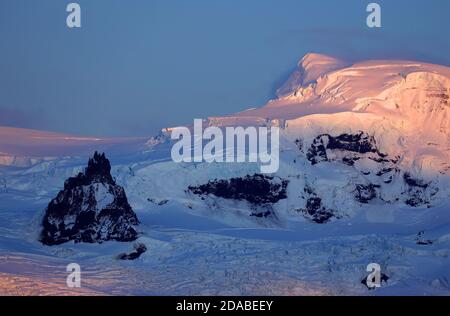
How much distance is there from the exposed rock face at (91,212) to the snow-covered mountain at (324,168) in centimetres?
1227

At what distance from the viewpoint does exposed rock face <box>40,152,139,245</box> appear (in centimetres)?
13125

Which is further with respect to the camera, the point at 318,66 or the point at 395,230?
the point at 318,66

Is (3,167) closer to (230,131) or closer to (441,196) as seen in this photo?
(230,131)

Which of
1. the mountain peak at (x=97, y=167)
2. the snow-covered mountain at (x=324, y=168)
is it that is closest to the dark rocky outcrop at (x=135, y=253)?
the mountain peak at (x=97, y=167)

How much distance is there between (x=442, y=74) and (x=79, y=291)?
72.2m

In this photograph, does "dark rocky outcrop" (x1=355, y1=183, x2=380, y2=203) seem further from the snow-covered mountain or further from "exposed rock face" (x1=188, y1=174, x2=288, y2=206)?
"exposed rock face" (x1=188, y1=174, x2=288, y2=206)

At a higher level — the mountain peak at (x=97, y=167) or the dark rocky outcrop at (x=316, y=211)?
the mountain peak at (x=97, y=167)

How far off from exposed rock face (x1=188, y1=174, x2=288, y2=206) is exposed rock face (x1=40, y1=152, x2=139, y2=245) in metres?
19.2

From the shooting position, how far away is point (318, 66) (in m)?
186

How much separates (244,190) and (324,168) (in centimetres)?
1079

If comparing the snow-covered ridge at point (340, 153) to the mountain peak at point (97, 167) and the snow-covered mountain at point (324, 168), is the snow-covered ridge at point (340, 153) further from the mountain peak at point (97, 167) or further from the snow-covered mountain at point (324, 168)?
the mountain peak at point (97, 167)

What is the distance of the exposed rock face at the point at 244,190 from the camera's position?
152m
